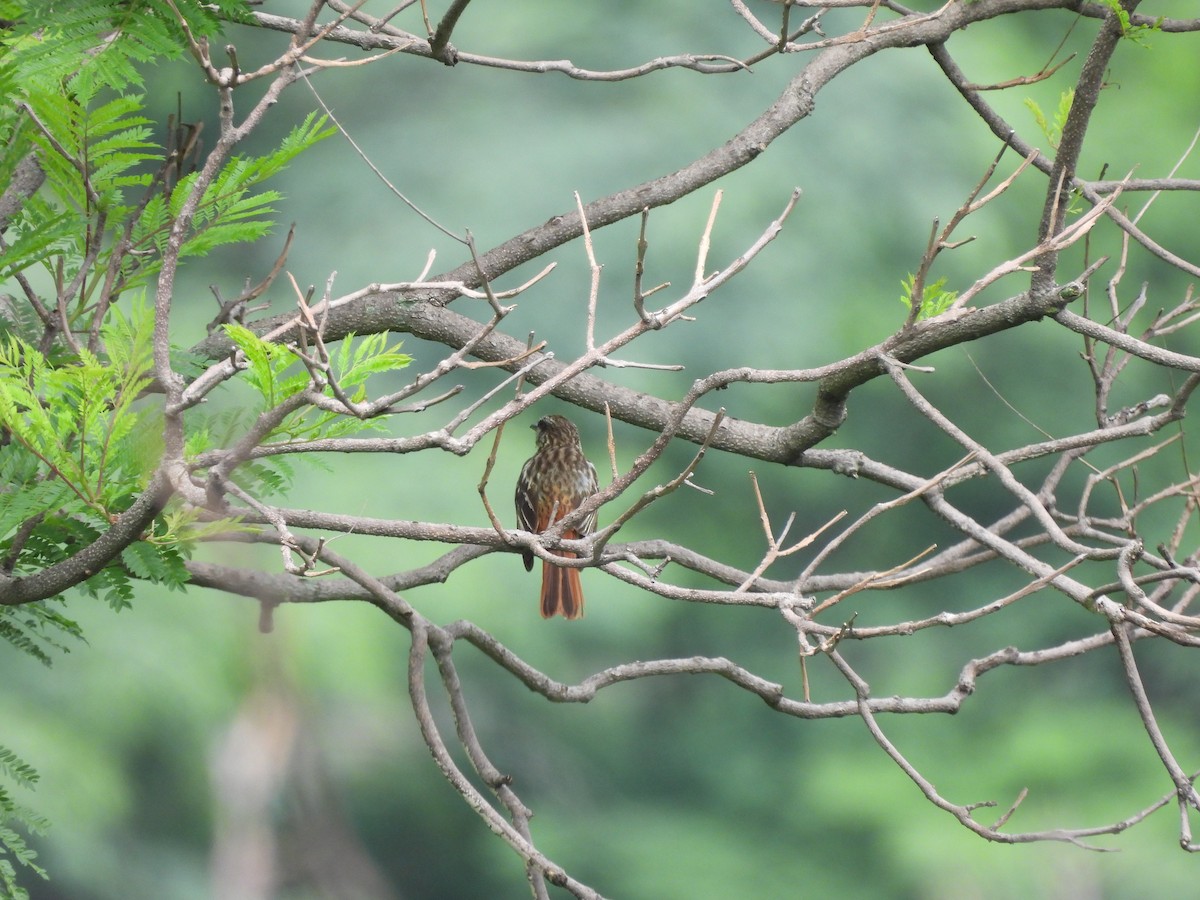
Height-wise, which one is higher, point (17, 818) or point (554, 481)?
point (554, 481)

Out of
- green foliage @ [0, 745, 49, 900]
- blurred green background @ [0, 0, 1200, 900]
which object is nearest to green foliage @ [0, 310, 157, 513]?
green foliage @ [0, 745, 49, 900]

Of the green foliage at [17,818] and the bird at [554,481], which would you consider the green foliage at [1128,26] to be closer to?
the green foliage at [17,818]

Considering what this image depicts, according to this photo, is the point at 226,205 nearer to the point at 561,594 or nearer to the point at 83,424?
the point at 83,424

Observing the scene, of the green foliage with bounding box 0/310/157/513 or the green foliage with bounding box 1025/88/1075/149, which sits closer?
the green foliage with bounding box 0/310/157/513

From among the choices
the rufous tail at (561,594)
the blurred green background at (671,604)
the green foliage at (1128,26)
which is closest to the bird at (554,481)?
the rufous tail at (561,594)

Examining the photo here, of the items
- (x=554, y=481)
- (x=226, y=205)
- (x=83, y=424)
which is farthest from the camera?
→ (x=554, y=481)

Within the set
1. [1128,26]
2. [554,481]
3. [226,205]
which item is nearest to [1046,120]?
[1128,26]

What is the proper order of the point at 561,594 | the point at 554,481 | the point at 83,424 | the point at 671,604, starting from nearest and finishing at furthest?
1. the point at 83,424
2. the point at 561,594
3. the point at 554,481
4. the point at 671,604

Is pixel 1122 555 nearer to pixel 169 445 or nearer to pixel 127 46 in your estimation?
pixel 169 445

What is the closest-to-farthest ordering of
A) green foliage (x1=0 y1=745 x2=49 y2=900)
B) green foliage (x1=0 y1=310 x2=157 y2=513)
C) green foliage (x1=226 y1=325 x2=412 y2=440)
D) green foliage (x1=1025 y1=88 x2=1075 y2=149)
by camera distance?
green foliage (x1=226 y1=325 x2=412 y2=440), green foliage (x1=0 y1=310 x2=157 y2=513), green foliage (x1=0 y1=745 x2=49 y2=900), green foliage (x1=1025 y1=88 x2=1075 y2=149)

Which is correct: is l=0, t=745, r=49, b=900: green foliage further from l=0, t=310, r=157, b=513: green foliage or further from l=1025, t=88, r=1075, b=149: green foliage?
l=1025, t=88, r=1075, b=149: green foliage

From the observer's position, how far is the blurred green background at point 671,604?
6613 millimetres

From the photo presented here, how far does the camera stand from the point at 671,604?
7695 millimetres

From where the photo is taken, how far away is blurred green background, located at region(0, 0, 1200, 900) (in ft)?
21.7
